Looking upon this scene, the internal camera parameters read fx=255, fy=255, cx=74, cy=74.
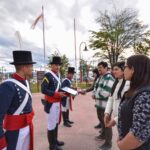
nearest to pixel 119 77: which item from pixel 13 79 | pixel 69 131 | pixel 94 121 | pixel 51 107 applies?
pixel 51 107

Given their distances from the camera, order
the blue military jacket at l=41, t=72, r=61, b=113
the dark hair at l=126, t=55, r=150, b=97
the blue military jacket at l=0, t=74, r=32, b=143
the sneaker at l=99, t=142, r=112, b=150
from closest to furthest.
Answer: the dark hair at l=126, t=55, r=150, b=97 → the blue military jacket at l=0, t=74, r=32, b=143 → the blue military jacket at l=41, t=72, r=61, b=113 → the sneaker at l=99, t=142, r=112, b=150

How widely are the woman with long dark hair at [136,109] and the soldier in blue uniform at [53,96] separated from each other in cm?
306

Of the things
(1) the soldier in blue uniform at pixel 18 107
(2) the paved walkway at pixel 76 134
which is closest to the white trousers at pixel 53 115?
(2) the paved walkway at pixel 76 134

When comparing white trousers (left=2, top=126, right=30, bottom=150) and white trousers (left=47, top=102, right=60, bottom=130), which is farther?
white trousers (left=47, top=102, right=60, bottom=130)

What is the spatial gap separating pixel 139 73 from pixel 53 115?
340 cm

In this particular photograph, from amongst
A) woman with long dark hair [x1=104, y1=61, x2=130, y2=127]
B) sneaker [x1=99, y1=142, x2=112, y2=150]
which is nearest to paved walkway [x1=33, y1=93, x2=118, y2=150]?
sneaker [x1=99, y1=142, x2=112, y2=150]

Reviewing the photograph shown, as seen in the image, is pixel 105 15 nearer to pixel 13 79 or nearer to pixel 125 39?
pixel 125 39

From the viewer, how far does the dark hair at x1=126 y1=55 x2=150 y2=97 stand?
2188 millimetres

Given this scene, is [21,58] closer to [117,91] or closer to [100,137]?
[117,91]

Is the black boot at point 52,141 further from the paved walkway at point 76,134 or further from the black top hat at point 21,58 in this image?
the black top hat at point 21,58

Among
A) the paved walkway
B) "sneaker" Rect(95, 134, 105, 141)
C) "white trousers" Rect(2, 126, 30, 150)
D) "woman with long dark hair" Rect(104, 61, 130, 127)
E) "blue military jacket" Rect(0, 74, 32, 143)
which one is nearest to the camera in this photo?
"blue military jacket" Rect(0, 74, 32, 143)

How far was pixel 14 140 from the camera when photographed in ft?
9.58

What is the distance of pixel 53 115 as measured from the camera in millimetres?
5340

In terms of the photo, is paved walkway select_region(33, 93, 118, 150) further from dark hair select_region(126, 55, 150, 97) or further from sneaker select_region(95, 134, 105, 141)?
dark hair select_region(126, 55, 150, 97)
